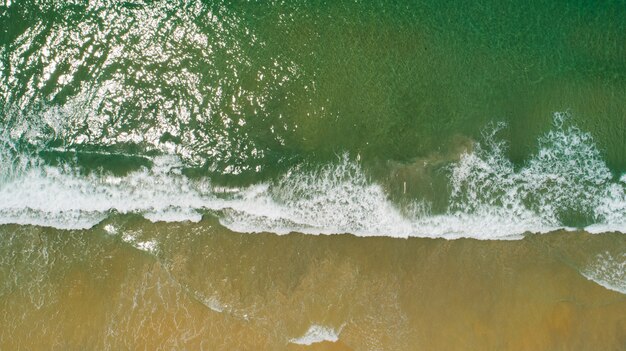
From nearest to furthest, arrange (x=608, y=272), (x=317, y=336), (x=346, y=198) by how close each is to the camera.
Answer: (x=317, y=336) < (x=608, y=272) < (x=346, y=198)

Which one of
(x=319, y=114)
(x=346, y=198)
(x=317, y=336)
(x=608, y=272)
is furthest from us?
(x=319, y=114)

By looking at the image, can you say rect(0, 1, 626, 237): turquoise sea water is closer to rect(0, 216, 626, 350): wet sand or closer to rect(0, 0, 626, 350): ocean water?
rect(0, 0, 626, 350): ocean water

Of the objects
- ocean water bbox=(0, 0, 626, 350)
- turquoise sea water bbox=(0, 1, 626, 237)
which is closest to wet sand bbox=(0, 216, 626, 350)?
ocean water bbox=(0, 0, 626, 350)

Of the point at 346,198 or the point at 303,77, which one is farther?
the point at 303,77

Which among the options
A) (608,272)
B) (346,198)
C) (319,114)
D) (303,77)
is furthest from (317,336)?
(608,272)

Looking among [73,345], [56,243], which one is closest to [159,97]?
[56,243]

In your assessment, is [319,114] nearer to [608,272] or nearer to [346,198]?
[346,198]
